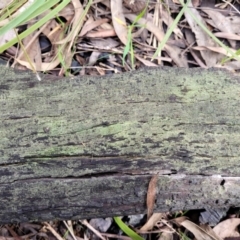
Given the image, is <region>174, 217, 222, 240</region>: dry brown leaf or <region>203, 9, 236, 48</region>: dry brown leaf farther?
<region>203, 9, 236, 48</region>: dry brown leaf

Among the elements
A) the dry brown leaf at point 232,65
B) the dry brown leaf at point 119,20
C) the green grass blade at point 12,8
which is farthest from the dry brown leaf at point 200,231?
the green grass blade at point 12,8

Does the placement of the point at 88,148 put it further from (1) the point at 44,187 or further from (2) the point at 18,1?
(2) the point at 18,1

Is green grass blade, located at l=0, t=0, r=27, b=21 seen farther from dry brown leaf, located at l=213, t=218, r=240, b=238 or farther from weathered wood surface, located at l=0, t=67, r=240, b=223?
dry brown leaf, located at l=213, t=218, r=240, b=238

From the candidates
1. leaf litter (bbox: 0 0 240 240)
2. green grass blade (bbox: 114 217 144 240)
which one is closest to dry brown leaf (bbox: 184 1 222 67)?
leaf litter (bbox: 0 0 240 240)

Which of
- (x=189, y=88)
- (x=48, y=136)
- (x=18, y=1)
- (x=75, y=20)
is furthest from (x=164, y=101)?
(x=18, y=1)

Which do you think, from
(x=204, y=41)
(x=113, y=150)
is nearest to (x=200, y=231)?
(x=113, y=150)

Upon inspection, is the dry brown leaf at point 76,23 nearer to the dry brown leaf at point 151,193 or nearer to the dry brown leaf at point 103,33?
the dry brown leaf at point 103,33

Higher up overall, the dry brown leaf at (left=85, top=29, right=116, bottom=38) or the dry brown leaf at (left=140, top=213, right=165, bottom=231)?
the dry brown leaf at (left=85, top=29, right=116, bottom=38)

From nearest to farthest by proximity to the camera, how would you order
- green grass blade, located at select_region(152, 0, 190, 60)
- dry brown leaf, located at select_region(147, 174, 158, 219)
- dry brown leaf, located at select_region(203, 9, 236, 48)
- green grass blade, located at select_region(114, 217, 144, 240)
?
dry brown leaf, located at select_region(147, 174, 158, 219) → green grass blade, located at select_region(114, 217, 144, 240) → green grass blade, located at select_region(152, 0, 190, 60) → dry brown leaf, located at select_region(203, 9, 236, 48)

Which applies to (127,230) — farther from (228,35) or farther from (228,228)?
(228,35)
